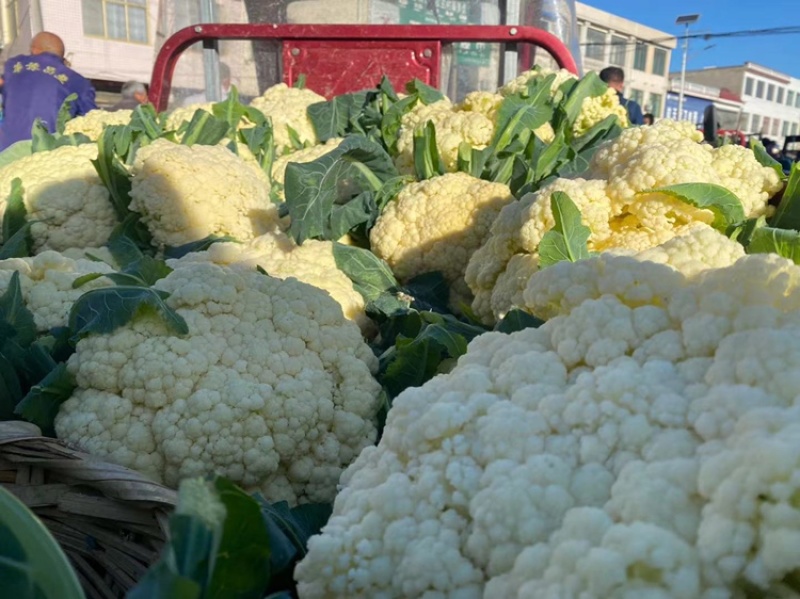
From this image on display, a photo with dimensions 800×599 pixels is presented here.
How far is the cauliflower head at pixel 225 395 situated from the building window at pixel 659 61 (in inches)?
1826

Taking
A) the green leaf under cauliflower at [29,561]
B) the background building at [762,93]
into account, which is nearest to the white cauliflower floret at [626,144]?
the green leaf under cauliflower at [29,561]

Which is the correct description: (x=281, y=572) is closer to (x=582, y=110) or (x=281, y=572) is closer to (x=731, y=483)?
(x=731, y=483)

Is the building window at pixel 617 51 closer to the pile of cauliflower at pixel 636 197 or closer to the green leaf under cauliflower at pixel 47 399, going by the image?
the pile of cauliflower at pixel 636 197

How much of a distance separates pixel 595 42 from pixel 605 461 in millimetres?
39829

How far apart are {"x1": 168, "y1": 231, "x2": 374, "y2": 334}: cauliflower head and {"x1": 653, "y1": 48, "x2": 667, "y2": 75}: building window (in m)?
45.8

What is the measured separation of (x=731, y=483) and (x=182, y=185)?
1.95 m

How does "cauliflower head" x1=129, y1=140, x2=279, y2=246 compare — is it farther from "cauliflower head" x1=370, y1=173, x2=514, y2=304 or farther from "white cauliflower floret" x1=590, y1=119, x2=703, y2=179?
"white cauliflower floret" x1=590, y1=119, x2=703, y2=179

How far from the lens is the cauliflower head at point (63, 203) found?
7.48ft

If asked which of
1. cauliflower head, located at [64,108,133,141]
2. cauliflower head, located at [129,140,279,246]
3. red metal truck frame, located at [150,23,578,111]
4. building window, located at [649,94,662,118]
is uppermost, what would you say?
building window, located at [649,94,662,118]

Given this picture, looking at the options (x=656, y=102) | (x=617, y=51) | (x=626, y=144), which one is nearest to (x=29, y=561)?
(x=626, y=144)

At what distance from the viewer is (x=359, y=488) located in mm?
901

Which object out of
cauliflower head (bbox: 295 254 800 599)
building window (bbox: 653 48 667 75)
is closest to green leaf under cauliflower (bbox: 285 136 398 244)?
cauliflower head (bbox: 295 254 800 599)

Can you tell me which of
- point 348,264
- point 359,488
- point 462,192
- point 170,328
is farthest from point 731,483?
point 462,192

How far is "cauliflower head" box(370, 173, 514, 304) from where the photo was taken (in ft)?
7.11
